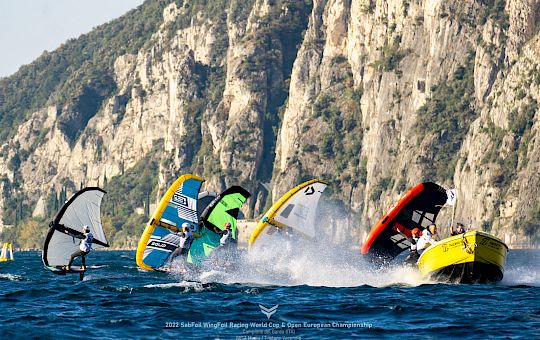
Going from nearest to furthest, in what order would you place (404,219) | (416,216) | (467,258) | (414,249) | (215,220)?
(467,258) < (414,249) < (416,216) < (404,219) < (215,220)

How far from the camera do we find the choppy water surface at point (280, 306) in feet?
88.1

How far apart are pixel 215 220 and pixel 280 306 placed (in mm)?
19390

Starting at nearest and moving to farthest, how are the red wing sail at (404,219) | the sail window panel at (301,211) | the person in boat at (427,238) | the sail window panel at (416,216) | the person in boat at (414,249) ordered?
the person in boat at (427,238) → the person in boat at (414,249) → the red wing sail at (404,219) → the sail window panel at (416,216) → the sail window panel at (301,211)

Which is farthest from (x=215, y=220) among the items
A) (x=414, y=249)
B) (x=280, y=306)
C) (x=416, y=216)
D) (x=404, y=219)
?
(x=280, y=306)

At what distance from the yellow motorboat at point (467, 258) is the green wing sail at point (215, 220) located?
14169 mm

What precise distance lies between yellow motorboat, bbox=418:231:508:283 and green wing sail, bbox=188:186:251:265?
1417 centimetres

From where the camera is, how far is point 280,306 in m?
31.6

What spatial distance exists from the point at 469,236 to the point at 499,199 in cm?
11762

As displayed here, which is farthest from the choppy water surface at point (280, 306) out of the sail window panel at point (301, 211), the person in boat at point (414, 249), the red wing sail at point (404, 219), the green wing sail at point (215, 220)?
the green wing sail at point (215, 220)

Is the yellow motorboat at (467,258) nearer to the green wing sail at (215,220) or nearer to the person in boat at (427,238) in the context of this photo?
the person in boat at (427,238)

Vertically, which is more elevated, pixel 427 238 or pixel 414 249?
pixel 427 238

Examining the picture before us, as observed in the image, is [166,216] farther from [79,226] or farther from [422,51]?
[422,51]

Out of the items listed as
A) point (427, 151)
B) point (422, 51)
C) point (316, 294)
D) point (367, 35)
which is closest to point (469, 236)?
point (316, 294)

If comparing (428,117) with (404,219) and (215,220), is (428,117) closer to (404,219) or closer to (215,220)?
(215,220)
